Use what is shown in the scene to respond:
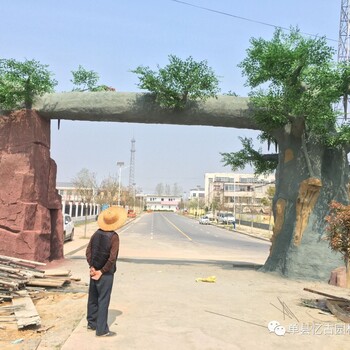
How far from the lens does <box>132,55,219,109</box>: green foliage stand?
422 inches

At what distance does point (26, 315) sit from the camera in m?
6.19

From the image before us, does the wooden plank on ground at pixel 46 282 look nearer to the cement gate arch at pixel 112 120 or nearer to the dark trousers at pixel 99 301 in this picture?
the dark trousers at pixel 99 301

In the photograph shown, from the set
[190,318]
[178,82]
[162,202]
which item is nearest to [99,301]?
[190,318]

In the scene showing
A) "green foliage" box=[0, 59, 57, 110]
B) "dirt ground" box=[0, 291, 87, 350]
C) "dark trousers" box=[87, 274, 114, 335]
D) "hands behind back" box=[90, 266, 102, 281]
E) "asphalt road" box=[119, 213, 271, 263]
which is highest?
"green foliage" box=[0, 59, 57, 110]

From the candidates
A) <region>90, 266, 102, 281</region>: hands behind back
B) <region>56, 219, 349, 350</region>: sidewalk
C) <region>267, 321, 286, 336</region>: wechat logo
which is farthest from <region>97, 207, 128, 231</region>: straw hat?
<region>267, 321, 286, 336</region>: wechat logo

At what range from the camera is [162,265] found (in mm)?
13125

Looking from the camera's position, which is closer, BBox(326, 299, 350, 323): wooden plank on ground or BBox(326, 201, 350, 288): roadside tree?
BBox(326, 299, 350, 323): wooden plank on ground

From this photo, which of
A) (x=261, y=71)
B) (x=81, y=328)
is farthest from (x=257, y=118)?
(x=81, y=328)

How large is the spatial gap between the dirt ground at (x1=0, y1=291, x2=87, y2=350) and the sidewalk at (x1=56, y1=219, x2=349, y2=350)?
202mm

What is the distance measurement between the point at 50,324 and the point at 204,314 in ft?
7.44

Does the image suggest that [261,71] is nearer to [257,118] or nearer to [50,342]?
[257,118]

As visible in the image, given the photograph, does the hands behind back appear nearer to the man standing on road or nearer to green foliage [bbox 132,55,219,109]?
the man standing on road

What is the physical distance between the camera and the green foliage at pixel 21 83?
36.6ft

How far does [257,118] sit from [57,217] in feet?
20.8
